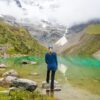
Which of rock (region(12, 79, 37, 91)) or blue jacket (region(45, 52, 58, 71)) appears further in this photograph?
blue jacket (region(45, 52, 58, 71))

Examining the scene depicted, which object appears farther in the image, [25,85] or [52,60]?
→ [52,60]

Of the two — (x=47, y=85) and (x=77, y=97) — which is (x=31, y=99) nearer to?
(x=77, y=97)

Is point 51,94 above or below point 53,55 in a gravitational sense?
below

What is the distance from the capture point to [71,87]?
25875 mm

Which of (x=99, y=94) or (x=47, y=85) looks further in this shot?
(x=47, y=85)

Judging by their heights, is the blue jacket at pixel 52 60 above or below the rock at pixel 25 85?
above

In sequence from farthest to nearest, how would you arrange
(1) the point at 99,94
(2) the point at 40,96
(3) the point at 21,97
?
(1) the point at 99,94, (2) the point at 40,96, (3) the point at 21,97

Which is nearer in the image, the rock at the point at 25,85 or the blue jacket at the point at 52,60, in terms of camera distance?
the rock at the point at 25,85

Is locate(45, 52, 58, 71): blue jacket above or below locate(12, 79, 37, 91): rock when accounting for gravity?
above

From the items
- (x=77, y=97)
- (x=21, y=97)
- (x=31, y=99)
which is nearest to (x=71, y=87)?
(x=77, y=97)

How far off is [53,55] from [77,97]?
4.06m

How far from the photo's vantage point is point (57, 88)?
24.5 m

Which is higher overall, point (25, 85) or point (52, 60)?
point (52, 60)

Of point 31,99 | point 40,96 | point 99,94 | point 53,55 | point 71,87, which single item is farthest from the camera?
point 71,87
